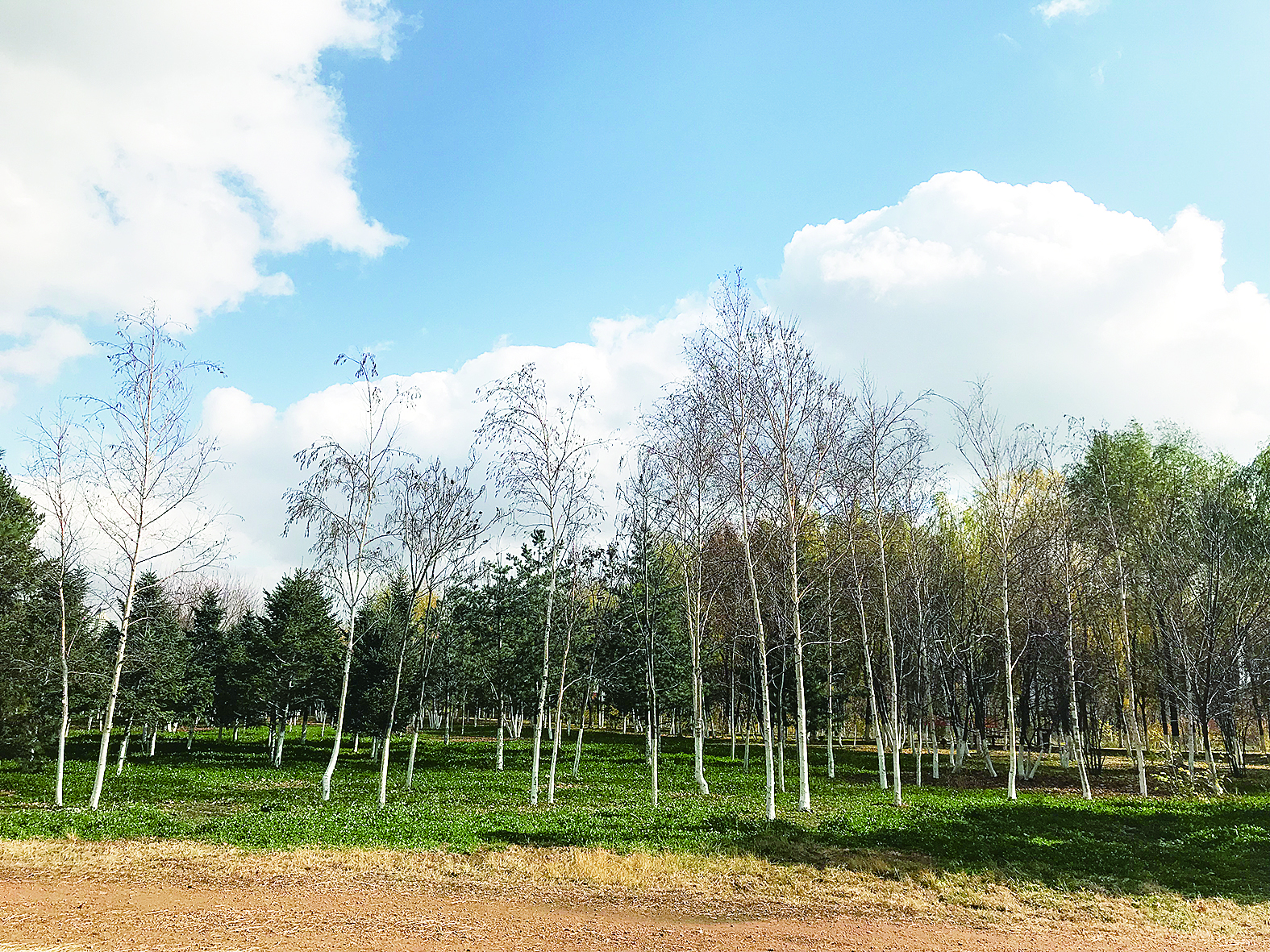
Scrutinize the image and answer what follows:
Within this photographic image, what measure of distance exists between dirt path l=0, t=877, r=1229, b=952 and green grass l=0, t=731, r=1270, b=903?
3.30 meters

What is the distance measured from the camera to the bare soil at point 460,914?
897 centimetres

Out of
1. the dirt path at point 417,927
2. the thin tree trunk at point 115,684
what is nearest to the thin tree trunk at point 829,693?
the dirt path at point 417,927

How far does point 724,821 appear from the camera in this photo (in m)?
16.4

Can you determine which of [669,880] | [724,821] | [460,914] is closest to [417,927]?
[460,914]

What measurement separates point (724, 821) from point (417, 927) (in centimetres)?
865

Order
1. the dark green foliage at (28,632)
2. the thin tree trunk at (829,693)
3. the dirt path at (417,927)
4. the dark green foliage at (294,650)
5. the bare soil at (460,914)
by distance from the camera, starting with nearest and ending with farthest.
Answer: the dirt path at (417,927) → the bare soil at (460,914) → the dark green foliage at (28,632) → the thin tree trunk at (829,693) → the dark green foliage at (294,650)

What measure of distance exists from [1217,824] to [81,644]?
32.6 meters

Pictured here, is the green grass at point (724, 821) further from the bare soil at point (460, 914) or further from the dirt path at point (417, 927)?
the dirt path at point (417, 927)

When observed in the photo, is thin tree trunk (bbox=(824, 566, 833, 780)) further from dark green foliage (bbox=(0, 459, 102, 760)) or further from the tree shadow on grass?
dark green foliage (bbox=(0, 459, 102, 760))

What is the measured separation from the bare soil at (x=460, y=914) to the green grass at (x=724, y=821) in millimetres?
2042

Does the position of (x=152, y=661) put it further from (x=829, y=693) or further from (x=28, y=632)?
(x=829, y=693)

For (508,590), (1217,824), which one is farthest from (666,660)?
(1217,824)

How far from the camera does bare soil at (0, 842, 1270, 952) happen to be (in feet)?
29.4

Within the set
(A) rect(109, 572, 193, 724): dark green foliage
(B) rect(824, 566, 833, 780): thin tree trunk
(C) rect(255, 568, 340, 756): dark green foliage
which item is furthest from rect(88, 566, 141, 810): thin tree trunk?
(B) rect(824, 566, 833, 780): thin tree trunk
